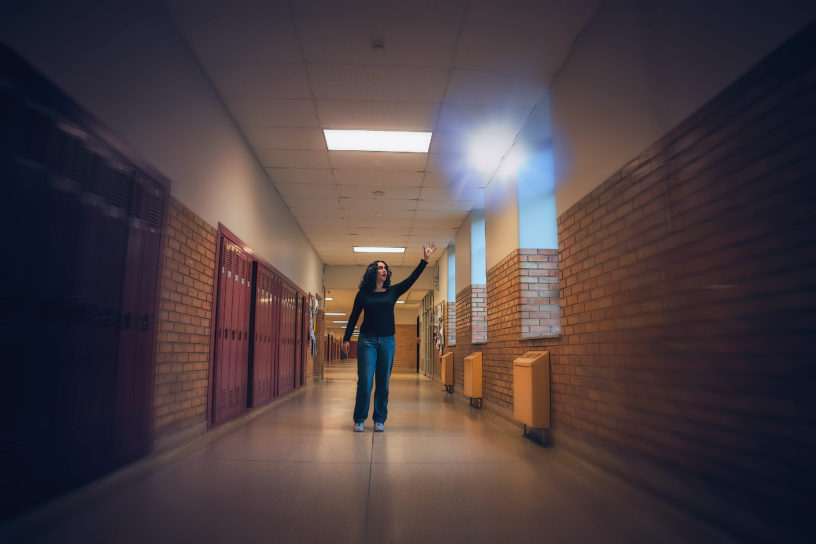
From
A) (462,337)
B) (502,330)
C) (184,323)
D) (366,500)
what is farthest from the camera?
(462,337)

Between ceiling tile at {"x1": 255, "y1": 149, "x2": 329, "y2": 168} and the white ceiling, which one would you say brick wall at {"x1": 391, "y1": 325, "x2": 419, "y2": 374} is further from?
ceiling tile at {"x1": 255, "y1": 149, "x2": 329, "y2": 168}

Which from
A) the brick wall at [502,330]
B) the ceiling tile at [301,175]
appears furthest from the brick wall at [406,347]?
the ceiling tile at [301,175]

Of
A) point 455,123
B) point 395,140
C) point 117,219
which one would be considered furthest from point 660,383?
point 395,140

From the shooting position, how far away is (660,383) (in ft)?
7.84

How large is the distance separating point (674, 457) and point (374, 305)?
2533 mm

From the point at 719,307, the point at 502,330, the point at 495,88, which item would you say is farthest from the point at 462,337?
the point at 719,307

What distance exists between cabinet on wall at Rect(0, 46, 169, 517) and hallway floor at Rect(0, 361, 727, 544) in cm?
23

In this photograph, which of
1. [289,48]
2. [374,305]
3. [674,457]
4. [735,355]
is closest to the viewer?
[735,355]

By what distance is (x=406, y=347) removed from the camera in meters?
23.7

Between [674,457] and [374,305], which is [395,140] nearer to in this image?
[374,305]

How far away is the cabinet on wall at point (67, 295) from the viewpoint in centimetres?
192

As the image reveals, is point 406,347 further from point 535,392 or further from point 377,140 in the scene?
point 535,392

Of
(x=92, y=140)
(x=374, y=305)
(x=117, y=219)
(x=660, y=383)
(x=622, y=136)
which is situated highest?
(x=622, y=136)

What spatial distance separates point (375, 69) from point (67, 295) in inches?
106
